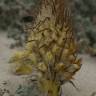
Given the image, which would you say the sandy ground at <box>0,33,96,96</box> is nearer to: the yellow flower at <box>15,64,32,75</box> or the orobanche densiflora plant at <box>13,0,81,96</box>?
the yellow flower at <box>15,64,32,75</box>

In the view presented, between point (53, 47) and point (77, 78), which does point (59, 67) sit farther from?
point (77, 78)

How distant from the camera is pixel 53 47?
2.65 metres

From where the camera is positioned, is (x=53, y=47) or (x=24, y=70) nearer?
(x=53, y=47)

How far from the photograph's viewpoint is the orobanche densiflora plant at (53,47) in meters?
2.65

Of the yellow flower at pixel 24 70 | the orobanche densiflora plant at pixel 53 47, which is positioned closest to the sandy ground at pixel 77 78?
the yellow flower at pixel 24 70

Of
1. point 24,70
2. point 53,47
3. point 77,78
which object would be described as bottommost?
point 77,78

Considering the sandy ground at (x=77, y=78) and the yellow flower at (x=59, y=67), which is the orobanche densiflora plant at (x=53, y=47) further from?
the sandy ground at (x=77, y=78)

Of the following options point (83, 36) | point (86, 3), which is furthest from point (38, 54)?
point (86, 3)

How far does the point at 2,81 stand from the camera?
293cm

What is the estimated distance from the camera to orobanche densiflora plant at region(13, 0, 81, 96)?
2.65 m

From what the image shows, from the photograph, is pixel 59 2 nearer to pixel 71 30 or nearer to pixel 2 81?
pixel 71 30

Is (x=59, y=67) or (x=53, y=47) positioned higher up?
(x=53, y=47)

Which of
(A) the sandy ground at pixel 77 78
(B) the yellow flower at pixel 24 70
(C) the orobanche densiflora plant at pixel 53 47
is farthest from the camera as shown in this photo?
(A) the sandy ground at pixel 77 78

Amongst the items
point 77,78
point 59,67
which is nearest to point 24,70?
point 59,67
